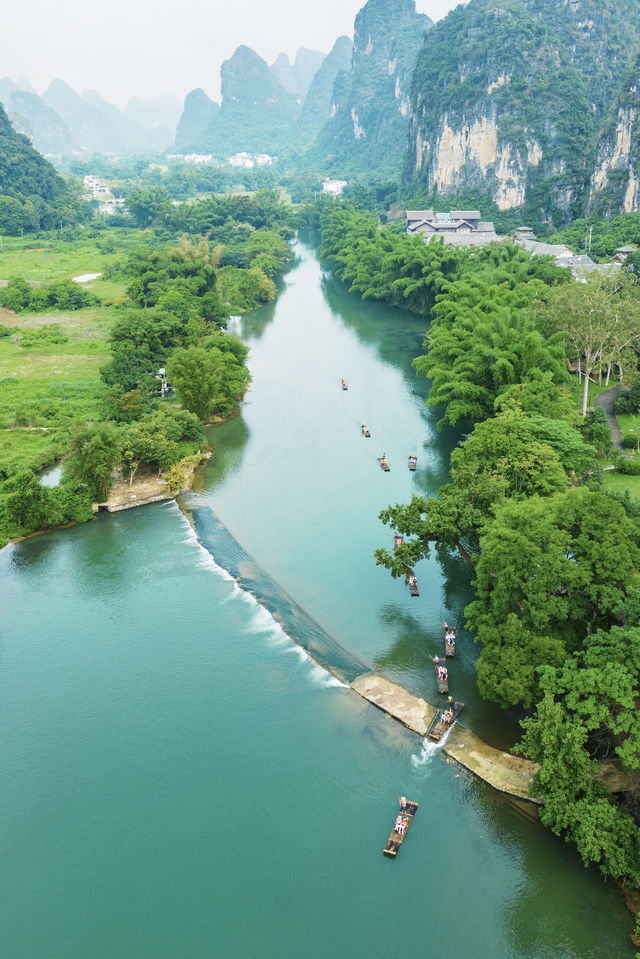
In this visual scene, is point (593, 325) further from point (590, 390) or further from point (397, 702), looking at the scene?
point (397, 702)

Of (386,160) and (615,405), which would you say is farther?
(386,160)

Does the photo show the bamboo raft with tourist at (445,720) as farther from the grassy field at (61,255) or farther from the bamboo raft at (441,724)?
the grassy field at (61,255)

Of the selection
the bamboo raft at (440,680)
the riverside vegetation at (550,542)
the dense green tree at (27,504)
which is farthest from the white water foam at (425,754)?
the dense green tree at (27,504)

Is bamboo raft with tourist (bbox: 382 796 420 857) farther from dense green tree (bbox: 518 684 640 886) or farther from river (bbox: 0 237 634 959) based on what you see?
dense green tree (bbox: 518 684 640 886)

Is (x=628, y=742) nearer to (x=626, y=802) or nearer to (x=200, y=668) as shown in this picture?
(x=626, y=802)

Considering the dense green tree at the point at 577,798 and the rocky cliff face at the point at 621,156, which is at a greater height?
the rocky cliff face at the point at 621,156

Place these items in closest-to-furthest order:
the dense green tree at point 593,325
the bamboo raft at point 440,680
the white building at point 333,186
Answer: the bamboo raft at point 440,680 → the dense green tree at point 593,325 → the white building at point 333,186

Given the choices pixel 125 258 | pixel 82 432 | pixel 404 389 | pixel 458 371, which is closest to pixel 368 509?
pixel 458 371
